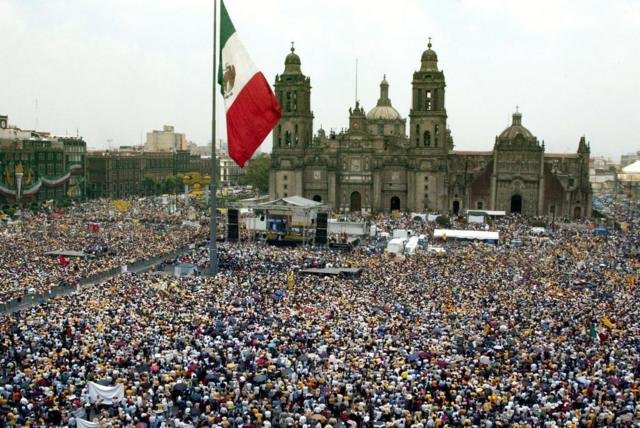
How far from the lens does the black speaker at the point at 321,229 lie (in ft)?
181

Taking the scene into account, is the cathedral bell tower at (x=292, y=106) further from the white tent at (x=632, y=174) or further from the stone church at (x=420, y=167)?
the white tent at (x=632, y=174)

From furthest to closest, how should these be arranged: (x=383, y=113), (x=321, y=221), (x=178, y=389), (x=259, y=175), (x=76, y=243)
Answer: (x=259, y=175)
(x=383, y=113)
(x=321, y=221)
(x=76, y=243)
(x=178, y=389)

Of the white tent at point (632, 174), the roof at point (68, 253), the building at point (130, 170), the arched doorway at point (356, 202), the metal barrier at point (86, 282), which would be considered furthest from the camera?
the white tent at point (632, 174)

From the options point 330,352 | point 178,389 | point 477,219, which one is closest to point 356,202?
point 477,219

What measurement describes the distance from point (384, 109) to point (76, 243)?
56941 millimetres

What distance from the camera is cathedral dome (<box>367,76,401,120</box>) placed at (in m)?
100

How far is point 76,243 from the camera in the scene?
52031 millimetres

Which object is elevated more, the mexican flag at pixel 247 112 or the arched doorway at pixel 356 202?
the mexican flag at pixel 247 112

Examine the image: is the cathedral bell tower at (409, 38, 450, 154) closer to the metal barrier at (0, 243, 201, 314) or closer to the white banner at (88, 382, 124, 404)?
the metal barrier at (0, 243, 201, 314)

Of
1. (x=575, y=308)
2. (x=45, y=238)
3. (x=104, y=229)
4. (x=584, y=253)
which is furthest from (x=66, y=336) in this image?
(x=104, y=229)

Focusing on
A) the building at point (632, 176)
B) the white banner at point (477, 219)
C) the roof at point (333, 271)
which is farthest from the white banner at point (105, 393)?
the building at point (632, 176)

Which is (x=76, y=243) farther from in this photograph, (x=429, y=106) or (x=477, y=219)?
(x=429, y=106)

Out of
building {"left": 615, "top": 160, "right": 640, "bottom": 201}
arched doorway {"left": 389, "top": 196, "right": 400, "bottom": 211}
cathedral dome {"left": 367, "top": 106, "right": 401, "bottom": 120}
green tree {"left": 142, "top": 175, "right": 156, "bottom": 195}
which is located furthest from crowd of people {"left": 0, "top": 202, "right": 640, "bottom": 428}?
green tree {"left": 142, "top": 175, "right": 156, "bottom": 195}

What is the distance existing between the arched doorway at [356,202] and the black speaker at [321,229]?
2952cm
